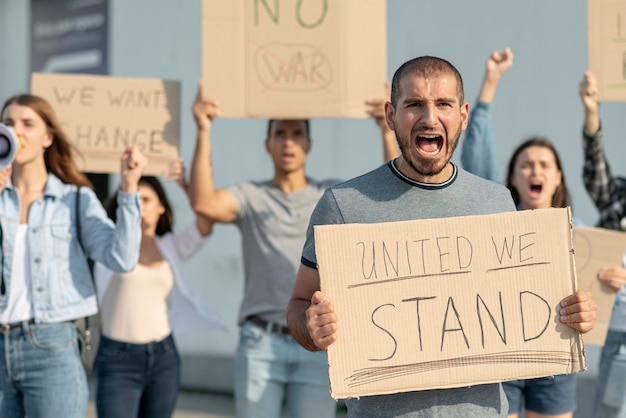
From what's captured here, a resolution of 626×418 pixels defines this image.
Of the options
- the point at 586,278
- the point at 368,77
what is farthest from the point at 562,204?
the point at 368,77

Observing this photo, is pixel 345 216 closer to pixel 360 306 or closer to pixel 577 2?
pixel 360 306

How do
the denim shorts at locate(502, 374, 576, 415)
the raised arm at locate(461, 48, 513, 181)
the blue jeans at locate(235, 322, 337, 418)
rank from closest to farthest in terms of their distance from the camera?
the denim shorts at locate(502, 374, 576, 415), the blue jeans at locate(235, 322, 337, 418), the raised arm at locate(461, 48, 513, 181)

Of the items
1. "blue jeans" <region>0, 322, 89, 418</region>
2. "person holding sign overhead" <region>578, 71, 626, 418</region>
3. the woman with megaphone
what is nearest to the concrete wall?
"person holding sign overhead" <region>578, 71, 626, 418</region>

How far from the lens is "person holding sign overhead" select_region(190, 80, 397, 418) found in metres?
4.26

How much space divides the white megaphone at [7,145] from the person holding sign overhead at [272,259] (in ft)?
3.32

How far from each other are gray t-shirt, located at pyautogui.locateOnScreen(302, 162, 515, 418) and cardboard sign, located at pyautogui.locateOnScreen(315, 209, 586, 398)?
0.06 meters

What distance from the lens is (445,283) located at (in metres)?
2.62

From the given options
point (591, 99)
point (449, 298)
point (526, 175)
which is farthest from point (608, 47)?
point (449, 298)

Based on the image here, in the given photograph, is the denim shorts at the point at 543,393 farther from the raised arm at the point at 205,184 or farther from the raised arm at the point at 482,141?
the raised arm at the point at 205,184

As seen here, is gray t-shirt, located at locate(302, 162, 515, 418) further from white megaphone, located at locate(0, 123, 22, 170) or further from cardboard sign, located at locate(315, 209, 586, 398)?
white megaphone, located at locate(0, 123, 22, 170)

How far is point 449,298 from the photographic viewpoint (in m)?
2.62

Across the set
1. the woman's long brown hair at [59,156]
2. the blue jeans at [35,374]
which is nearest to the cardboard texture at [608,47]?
the woman's long brown hair at [59,156]

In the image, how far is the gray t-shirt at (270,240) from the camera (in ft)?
14.1

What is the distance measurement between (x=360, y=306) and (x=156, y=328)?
2.28 m
